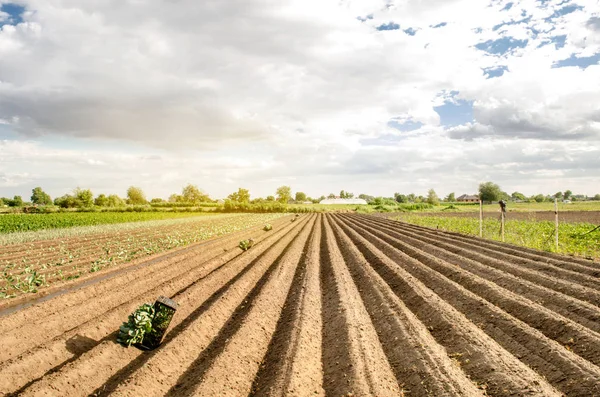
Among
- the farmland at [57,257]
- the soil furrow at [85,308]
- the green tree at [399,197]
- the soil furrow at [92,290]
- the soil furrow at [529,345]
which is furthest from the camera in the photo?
the green tree at [399,197]

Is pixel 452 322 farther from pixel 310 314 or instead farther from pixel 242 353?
pixel 242 353

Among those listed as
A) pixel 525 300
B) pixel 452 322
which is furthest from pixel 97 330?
pixel 525 300

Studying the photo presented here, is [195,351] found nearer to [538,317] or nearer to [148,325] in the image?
[148,325]

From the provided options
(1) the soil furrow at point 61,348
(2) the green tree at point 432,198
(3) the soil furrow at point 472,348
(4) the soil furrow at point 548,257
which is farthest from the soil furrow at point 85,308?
(2) the green tree at point 432,198

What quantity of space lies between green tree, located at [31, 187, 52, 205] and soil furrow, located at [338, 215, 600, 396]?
13732cm

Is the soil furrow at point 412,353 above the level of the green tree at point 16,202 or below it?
below

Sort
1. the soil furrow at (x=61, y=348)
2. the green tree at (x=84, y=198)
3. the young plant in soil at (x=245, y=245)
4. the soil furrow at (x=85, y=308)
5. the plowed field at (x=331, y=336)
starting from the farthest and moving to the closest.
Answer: the green tree at (x=84, y=198), the young plant in soil at (x=245, y=245), the soil furrow at (x=85, y=308), the soil furrow at (x=61, y=348), the plowed field at (x=331, y=336)

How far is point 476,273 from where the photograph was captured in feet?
39.1

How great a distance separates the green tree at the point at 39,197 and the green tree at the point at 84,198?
48.7 m

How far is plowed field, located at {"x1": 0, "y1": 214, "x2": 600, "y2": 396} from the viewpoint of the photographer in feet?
17.8

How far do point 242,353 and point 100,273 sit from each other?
9.28m

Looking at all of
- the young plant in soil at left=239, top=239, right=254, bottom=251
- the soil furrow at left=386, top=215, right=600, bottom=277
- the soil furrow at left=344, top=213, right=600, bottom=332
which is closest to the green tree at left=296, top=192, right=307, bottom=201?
the young plant in soil at left=239, top=239, right=254, bottom=251

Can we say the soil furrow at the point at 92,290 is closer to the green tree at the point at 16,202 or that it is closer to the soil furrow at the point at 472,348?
the soil furrow at the point at 472,348

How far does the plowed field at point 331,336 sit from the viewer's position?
5.42 metres
